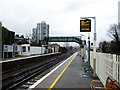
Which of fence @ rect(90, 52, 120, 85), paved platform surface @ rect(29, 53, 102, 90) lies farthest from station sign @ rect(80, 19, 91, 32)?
fence @ rect(90, 52, 120, 85)

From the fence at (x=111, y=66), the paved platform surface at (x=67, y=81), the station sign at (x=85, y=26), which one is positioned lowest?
the paved platform surface at (x=67, y=81)

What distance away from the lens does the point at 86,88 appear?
6590 mm

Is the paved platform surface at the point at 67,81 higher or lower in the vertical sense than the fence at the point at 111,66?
lower

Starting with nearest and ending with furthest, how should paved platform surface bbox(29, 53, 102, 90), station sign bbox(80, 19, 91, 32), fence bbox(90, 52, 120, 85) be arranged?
1. fence bbox(90, 52, 120, 85)
2. paved platform surface bbox(29, 53, 102, 90)
3. station sign bbox(80, 19, 91, 32)

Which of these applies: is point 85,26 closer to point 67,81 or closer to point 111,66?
point 67,81

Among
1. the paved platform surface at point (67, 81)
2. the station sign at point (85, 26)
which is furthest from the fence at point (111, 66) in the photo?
the station sign at point (85, 26)

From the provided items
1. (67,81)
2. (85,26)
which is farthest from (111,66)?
(85,26)

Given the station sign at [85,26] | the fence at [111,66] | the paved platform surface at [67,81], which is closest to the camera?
the fence at [111,66]

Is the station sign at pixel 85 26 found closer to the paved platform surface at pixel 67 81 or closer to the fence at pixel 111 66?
the paved platform surface at pixel 67 81

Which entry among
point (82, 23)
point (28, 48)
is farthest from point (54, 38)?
point (82, 23)

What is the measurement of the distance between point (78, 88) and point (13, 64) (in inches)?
502

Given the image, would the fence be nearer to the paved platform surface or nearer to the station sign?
the paved platform surface

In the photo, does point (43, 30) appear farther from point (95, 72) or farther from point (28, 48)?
point (95, 72)

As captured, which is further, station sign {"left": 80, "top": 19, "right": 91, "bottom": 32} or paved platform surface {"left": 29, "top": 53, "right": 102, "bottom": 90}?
station sign {"left": 80, "top": 19, "right": 91, "bottom": 32}
